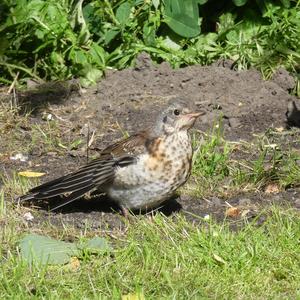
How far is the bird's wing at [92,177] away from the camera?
7137mm

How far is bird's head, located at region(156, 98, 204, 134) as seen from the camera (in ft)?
23.5

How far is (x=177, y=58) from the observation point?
9.74 meters

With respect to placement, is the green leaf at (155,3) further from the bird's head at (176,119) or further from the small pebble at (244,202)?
the small pebble at (244,202)

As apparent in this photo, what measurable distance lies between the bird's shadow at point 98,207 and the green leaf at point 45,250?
716 mm

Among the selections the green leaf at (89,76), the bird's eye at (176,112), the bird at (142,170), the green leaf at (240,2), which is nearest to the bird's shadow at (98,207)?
the bird at (142,170)

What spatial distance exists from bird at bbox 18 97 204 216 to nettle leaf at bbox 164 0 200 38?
8.38 ft

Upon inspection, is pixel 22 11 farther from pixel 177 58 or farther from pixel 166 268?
pixel 166 268

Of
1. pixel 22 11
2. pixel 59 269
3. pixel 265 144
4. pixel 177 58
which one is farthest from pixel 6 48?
pixel 59 269

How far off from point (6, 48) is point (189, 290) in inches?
182

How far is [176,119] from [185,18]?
2752mm

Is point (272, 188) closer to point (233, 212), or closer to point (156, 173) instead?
point (233, 212)

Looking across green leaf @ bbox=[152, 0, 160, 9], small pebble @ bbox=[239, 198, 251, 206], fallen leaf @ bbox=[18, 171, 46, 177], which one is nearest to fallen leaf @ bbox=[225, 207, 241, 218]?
small pebble @ bbox=[239, 198, 251, 206]

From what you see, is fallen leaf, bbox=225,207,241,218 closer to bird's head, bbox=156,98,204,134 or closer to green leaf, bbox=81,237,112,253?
bird's head, bbox=156,98,204,134

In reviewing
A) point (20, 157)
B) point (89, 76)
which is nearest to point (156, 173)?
point (20, 157)
